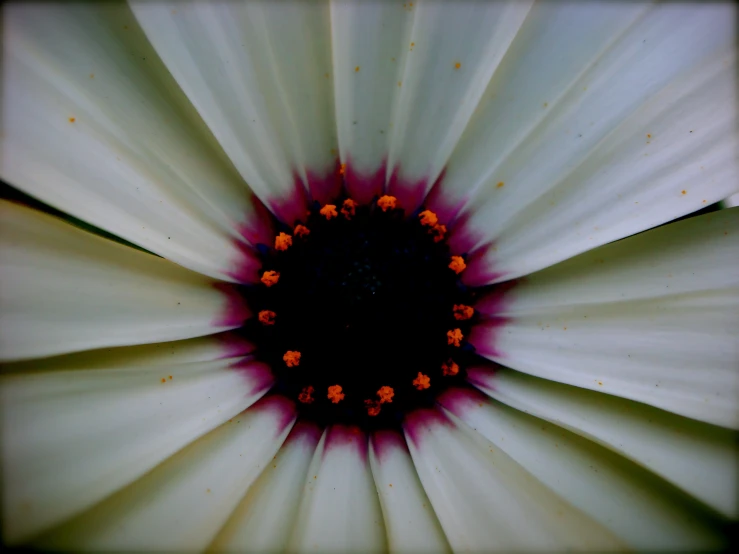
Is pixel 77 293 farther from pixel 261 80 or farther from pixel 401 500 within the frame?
pixel 401 500

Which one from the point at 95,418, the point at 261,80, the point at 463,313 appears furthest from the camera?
the point at 463,313

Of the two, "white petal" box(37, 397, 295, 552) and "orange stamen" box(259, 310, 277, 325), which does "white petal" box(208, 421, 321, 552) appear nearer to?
"white petal" box(37, 397, 295, 552)

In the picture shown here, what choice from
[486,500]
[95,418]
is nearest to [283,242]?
[95,418]

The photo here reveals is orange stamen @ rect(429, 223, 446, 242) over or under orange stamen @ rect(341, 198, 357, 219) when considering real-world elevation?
under

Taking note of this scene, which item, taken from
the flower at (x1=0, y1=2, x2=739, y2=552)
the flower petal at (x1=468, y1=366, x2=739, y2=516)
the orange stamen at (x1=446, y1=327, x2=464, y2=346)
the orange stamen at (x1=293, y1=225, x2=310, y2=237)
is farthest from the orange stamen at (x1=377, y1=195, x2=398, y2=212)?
the flower petal at (x1=468, y1=366, x2=739, y2=516)

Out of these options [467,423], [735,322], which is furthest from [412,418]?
[735,322]

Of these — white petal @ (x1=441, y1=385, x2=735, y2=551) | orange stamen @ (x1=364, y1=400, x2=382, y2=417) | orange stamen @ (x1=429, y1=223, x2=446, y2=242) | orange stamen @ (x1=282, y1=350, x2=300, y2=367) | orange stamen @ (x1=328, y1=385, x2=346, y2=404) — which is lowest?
white petal @ (x1=441, y1=385, x2=735, y2=551)

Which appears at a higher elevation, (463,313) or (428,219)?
(428,219)
